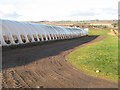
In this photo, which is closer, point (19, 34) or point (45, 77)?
point (45, 77)

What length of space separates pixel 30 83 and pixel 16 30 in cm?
2362

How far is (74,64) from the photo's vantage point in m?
22.5

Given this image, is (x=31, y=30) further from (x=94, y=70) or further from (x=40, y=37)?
(x=94, y=70)

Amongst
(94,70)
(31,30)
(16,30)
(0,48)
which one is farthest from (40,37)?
(94,70)

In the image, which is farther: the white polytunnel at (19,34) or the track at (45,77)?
the white polytunnel at (19,34)

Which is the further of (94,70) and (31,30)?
(31,30)

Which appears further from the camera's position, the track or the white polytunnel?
the white polytunnel

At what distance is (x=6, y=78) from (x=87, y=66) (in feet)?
26.1

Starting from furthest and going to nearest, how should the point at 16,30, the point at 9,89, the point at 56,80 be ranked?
the point at 16,30, the point at 56,80, the point at 9,89

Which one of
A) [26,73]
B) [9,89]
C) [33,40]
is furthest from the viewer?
[33,40]

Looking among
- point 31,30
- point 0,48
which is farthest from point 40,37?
point 0,48

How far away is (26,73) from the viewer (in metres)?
17.2

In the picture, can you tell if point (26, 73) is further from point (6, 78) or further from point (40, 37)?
point (40, 37)

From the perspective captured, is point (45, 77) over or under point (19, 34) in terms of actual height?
under
